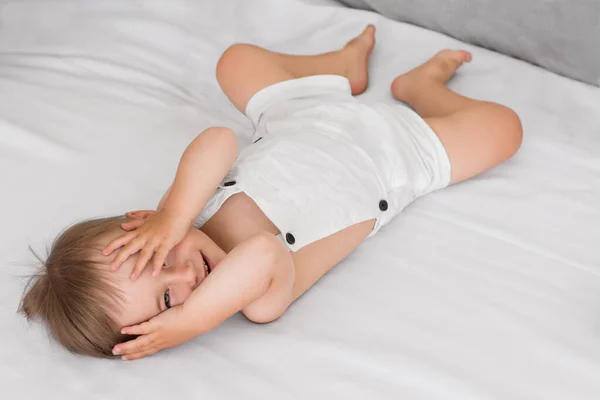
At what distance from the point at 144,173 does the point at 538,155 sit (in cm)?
69

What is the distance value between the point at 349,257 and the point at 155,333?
34 cm

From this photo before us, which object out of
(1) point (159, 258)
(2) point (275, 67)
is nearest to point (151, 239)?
(1) point (159, 258)

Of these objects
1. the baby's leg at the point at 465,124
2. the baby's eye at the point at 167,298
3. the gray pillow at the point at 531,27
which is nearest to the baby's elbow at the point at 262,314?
the baby's eye at the point at 167,298

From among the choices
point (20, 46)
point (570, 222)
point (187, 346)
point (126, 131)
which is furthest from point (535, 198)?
point (20, 46)

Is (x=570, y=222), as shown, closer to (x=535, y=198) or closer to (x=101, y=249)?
(x=535, y=198)

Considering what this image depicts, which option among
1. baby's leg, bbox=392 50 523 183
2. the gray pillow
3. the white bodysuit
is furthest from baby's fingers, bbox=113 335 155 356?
the gray pillow

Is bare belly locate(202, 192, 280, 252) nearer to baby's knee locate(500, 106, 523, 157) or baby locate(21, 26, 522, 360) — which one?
baby locate(21, 26, 522, 360)

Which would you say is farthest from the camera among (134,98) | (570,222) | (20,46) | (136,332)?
(20,46)

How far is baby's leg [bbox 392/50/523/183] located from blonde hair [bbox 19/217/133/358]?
1.98ft

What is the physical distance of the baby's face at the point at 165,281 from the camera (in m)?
0.89

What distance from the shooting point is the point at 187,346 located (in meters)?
0.93

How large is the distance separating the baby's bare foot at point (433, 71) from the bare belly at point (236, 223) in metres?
0.44

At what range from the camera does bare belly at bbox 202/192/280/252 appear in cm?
107

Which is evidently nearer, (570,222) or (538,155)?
(570,222)
